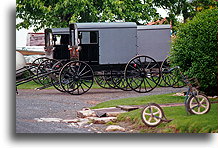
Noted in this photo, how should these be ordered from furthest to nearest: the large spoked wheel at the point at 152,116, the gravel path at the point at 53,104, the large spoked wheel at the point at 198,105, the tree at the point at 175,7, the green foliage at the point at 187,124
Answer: the tree at the point at 175,7
the gravel path at the point at 53,104
the large spoked wheel at the point at 198,105
the large spoked wheel at the point at 152,116
the green foliage at the point at 187,124

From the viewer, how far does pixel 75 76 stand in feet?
41.2

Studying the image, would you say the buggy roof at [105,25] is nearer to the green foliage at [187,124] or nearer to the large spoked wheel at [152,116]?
the green foliage at [187,124]

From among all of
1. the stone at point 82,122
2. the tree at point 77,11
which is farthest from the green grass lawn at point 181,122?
the tree at point 77,11

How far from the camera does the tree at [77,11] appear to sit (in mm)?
9664

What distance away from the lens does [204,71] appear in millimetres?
9953

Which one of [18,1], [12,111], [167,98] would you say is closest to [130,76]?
[167,98]

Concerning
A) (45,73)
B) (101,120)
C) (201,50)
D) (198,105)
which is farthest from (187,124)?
(45,73)

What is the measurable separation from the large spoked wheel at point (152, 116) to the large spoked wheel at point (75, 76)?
4515 millimetres

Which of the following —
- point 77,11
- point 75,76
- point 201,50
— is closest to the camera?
point 201,50

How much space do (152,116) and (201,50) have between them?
7.62 ft

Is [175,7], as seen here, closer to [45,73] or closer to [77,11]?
[77,11]

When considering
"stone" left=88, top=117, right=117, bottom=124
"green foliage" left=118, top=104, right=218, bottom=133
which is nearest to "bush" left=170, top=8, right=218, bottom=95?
"green foliage" left=118, top=104, right=218, bottom=133

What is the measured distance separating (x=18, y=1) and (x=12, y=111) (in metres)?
2.07

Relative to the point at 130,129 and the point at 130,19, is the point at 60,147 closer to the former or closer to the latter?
the point at 130,129
